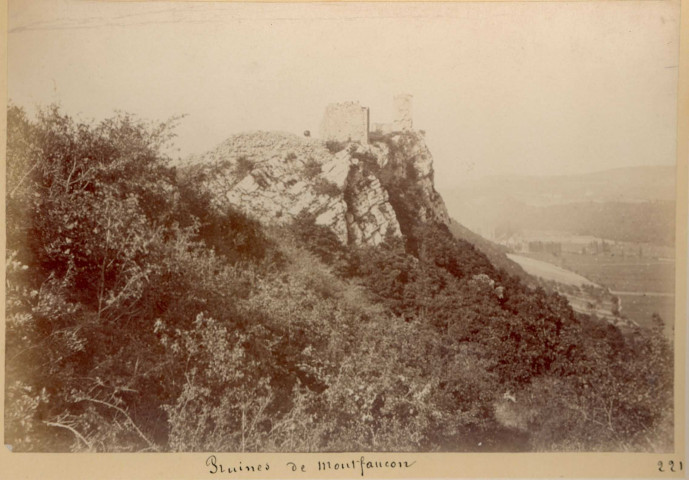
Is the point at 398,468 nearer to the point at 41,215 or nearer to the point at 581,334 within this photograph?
the point at 581,334

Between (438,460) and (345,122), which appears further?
(345,122)

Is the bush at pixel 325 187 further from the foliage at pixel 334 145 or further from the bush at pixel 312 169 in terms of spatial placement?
the foliage at pixel 334 145

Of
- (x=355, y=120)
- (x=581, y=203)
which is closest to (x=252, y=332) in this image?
(x=355, y=120)
